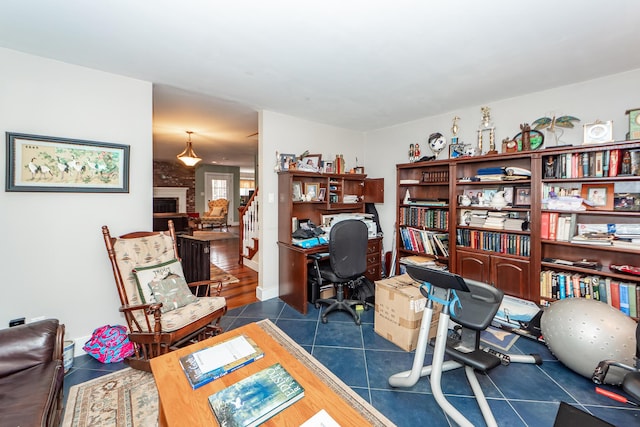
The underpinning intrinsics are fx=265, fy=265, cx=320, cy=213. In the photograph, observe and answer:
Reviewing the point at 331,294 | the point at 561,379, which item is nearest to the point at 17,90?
the point at 331,294

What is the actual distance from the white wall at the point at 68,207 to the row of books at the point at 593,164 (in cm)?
386

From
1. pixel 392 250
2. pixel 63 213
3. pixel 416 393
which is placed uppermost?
pixel 63 213

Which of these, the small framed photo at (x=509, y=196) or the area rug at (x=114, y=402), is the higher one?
the small framed photo at (x=509, y=196)

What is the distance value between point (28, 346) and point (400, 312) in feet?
8.01

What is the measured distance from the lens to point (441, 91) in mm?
2703

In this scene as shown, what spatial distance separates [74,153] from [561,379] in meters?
4.14

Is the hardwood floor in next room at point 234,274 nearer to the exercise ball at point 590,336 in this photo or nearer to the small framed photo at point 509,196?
the exercise ball at point 590,336

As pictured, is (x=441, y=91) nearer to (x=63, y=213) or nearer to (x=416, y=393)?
(x=416, y=393)

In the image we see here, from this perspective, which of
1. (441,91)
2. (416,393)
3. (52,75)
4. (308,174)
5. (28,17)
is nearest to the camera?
(28,17)

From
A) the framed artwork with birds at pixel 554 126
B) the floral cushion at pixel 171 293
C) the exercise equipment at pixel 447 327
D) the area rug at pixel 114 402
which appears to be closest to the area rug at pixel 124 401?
the area rug at pixel 114 402

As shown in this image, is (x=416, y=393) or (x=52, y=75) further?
(x=52, y=75)

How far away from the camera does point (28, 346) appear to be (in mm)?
1439

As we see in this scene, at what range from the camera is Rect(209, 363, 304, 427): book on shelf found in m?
1.07

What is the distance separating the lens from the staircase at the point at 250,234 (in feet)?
15.3
